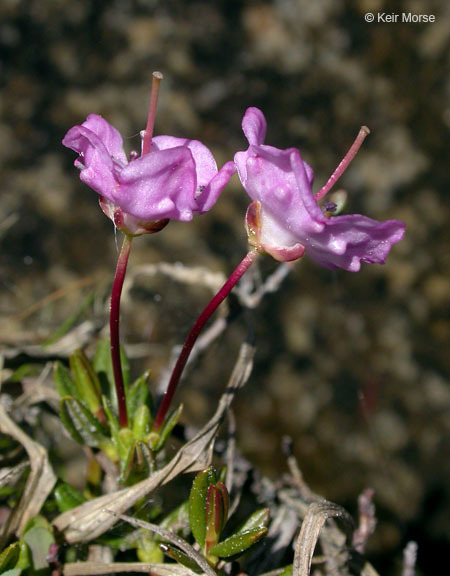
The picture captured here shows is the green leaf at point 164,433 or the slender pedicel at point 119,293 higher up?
the slender pedicel at point 119,293

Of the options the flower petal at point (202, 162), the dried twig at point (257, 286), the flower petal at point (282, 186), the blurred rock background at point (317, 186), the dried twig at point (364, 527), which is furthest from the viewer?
the blurred rock background at point (317, 186)

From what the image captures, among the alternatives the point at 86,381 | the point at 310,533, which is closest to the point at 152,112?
the point at 86,381

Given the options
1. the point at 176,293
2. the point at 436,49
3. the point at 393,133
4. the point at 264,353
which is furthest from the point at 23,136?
the point at 436,49

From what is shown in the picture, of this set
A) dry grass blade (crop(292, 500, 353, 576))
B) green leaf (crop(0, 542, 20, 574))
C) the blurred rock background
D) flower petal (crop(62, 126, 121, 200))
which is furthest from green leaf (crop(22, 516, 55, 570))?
the blurred rock background

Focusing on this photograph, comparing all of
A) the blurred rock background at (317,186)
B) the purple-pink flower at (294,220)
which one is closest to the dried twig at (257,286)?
the purple-pink flower at (294,220)

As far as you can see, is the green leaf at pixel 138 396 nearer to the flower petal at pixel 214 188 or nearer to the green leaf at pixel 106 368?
the green leaf at pixel 106 368

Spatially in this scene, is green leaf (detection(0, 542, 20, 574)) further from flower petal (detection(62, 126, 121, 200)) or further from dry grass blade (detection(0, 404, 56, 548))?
flower petal (detection(62, 126, 121, 200))

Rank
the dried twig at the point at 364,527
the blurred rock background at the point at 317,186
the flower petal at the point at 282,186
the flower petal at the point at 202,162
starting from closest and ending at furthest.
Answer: the flower petal at the point at 282,186 < the flower petal at the point at 202,162 < the dried twig at the point at 364,527 < the blurred rock background at the point at 317,186
